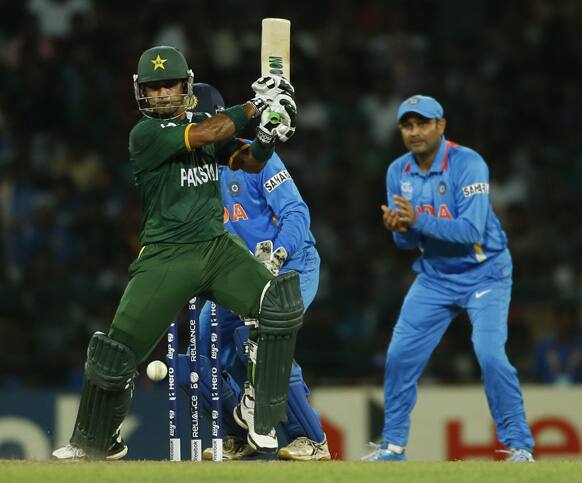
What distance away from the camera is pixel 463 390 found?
10867 mm

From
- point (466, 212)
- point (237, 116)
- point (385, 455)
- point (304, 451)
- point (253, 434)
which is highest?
point (237, 116)

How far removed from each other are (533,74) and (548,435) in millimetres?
4501

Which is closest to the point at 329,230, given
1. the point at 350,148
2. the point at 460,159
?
the point at 350,148

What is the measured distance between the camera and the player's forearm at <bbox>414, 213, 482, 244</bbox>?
8.07 meters

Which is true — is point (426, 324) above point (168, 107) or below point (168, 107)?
→ below

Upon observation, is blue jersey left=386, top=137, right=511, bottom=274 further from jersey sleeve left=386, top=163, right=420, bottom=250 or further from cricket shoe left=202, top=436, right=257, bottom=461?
cricket shoe left=202, top=436, right=257, bottom=461

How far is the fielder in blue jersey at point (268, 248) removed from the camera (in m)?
7.50

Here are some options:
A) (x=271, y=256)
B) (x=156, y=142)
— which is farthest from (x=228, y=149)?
(x=271, y=256)

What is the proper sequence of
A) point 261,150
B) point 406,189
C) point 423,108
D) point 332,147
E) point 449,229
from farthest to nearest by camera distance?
point 332,147 → point 406,189 → point 423,108 → point 449,229 → point 261,150

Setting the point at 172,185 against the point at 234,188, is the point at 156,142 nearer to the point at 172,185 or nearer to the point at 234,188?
the point at 172,185

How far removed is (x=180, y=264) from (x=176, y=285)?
10 centimetres

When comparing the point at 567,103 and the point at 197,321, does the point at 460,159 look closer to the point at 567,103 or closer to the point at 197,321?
the point at 197,321

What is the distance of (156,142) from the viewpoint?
22.0 feet

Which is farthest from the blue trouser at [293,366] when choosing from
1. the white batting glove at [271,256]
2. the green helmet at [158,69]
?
the green helmet at [158,69]
